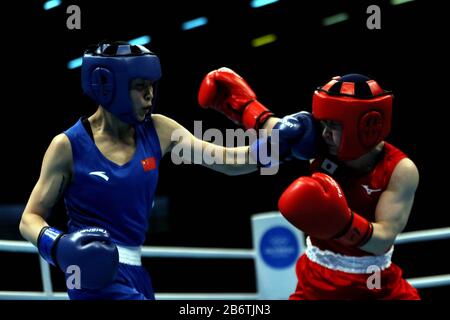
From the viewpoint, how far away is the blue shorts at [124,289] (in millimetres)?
2742

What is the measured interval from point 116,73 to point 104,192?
0.41 meters

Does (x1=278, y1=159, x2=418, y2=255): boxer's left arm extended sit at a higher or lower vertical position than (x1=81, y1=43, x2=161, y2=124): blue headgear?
lower

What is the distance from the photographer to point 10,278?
6570 millimetres

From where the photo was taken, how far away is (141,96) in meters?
2.89

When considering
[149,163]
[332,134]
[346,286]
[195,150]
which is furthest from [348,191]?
[149,163]

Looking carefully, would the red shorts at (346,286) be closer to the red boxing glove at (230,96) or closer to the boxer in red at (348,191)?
the boxer in red at (348,191)

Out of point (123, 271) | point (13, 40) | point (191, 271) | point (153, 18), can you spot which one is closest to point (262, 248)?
point (153, 18)

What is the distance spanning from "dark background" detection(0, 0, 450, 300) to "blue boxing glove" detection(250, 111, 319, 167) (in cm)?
197

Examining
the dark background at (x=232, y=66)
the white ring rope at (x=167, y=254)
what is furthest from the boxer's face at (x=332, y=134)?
the dark background at (x=232, y=66)

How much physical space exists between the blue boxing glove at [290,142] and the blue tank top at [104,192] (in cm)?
45

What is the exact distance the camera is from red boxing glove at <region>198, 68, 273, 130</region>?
3.36m

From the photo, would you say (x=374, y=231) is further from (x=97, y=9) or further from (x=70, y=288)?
(x=97, y=9)

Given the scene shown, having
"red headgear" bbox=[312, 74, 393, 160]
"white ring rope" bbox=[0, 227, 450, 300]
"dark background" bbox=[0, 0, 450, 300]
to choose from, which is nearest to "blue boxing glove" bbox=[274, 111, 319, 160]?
"red headgear" bbox=[312, 74, 393, 160]

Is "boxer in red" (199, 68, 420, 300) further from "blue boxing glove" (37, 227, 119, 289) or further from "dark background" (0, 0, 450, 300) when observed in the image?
"dark background" (0, 0, 450, 300)
